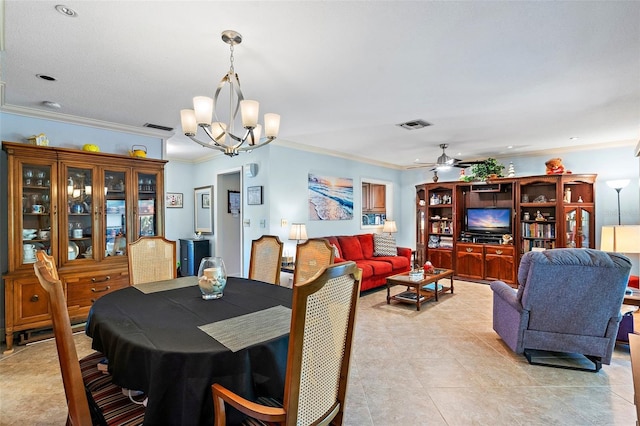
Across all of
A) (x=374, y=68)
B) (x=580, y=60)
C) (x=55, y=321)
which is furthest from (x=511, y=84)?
(x=55, y=321)

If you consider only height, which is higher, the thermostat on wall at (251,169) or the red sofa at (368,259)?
the thermostat on wall at (251,169)

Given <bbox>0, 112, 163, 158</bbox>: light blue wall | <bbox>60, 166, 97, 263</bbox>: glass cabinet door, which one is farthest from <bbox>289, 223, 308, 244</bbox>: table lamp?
<bbox>60, 166, 97, 263</bbox>: glass cabinet door

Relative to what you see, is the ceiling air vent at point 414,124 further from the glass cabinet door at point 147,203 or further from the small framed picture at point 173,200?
the small framed picture at point 173,200

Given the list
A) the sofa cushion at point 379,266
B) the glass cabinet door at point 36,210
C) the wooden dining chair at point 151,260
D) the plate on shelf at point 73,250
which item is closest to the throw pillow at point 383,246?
the sofa cushion at point 379,266

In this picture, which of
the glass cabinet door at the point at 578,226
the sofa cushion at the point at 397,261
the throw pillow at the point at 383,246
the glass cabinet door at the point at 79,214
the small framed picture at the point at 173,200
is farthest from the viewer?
the small framed picture at the point at 173,200

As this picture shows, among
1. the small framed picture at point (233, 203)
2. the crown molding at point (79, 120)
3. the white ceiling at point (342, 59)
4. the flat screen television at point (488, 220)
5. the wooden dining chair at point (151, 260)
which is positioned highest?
the white ceiling at point (342, 59)

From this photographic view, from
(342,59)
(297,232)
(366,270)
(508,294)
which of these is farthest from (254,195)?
(508,294)

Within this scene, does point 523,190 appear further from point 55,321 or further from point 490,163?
point 55,321

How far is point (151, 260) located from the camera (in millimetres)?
2910

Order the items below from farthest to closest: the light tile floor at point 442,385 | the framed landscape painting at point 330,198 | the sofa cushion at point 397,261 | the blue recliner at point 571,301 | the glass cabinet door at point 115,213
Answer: the sofa cushion at point 397,261
the framed landscape painting at point 330,198
the glass cabinet door at point 115,213
the blue recliner at point 571,301
the light tile floor at point 442,385

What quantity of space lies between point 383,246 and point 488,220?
2125 millimetres

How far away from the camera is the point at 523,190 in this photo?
603cm

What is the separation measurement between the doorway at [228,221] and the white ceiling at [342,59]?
91.3 inches

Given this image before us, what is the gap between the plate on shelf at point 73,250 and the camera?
11.4ft
